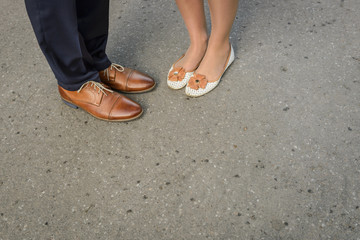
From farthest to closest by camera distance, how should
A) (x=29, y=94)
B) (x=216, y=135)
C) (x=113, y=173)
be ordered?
(x=29, y=94) < (x=216, y=135) < (x=113, y=173)

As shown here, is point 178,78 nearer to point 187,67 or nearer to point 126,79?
point 187,67

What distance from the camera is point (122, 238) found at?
4.02 ft

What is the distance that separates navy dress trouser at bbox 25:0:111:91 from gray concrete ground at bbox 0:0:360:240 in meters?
0.25

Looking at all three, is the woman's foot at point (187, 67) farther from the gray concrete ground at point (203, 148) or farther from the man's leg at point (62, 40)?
the man's leg at point (62, 40)

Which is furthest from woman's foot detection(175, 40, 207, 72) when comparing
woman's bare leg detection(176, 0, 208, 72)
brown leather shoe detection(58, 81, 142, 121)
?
brown leather shoe detection(58, 81, 142, 121)

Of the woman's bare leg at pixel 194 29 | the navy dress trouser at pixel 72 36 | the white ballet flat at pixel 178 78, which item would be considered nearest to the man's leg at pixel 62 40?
the navy dress trouser at pixel 72 36

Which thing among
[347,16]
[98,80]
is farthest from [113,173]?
[347,16]

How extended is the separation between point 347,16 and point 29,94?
6.55 feet

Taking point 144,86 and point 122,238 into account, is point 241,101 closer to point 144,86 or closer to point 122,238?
point 144,86

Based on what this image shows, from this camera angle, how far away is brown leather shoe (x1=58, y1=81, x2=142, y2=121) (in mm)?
1556

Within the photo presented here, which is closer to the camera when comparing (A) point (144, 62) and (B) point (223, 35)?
(B) point (223, 35)

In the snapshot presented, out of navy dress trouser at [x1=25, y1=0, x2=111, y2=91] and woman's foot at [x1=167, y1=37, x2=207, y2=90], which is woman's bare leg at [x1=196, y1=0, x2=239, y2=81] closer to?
woman's foot at [x1=167, y1=37, x2=207, y2=90]

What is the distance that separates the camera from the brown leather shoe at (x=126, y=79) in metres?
1.68

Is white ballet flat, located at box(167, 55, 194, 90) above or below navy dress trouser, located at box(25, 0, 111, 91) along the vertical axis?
below
